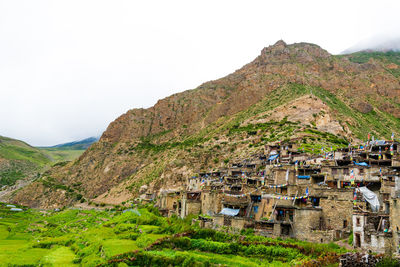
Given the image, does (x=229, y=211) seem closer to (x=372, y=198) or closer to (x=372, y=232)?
(x=372, y=198)

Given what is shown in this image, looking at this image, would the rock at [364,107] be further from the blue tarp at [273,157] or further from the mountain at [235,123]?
the blue tarp at [273,157]

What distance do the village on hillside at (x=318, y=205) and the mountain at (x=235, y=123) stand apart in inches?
1161

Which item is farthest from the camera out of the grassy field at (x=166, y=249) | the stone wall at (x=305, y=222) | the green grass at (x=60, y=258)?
the green grass at (x=60, y=258)

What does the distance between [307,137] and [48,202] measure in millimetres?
87688

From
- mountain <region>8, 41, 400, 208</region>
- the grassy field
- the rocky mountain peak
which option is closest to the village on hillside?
the grassy field

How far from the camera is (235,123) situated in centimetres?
11581

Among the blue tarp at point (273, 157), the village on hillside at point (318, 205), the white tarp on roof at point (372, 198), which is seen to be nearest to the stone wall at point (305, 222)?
the village on hillside at point (318, 205)

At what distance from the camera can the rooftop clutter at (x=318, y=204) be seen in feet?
77.5

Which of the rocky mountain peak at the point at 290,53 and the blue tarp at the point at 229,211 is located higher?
the rocky mountain peak at the point at 290,53

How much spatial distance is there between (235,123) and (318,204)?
283 feet

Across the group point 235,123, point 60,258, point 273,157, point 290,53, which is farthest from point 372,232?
point 290,53

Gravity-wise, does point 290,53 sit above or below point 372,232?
above

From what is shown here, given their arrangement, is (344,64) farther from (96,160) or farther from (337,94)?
(96,160)

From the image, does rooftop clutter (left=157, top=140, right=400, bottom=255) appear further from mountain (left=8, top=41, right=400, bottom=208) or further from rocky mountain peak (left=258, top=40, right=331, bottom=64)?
rocky mountain peak (left=258, top=40, right=331, bottom=64)
